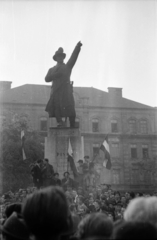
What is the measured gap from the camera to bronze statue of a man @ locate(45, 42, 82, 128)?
14797mm

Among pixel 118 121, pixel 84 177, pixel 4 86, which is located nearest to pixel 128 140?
pixel 118 121

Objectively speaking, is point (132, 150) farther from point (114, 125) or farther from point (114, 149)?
point (114, 125)

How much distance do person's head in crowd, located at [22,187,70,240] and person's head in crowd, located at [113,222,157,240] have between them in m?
0.48

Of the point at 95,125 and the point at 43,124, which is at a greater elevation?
the point at 43,124

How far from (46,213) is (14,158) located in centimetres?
3440

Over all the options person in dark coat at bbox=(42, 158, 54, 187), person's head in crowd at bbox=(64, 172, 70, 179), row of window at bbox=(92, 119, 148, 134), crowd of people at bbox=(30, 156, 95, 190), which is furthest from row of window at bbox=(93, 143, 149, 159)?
person in dark coat at bbox=(42, 158, 54, 187)

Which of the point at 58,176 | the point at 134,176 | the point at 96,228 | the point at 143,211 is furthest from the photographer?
the point at 134,176

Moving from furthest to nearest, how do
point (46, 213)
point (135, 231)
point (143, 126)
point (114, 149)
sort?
point (143, 126)
point (114, 149)
point (46, 213)
point (135, 231)

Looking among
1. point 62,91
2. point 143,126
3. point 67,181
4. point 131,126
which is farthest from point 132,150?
point 67,181

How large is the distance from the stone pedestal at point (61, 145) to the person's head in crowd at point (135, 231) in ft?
37.9

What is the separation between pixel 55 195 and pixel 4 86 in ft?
199

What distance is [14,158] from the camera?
3634 centimetres

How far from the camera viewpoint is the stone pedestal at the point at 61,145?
14332mm

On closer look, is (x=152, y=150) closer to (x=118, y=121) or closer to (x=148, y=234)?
(x=118, y=121)
